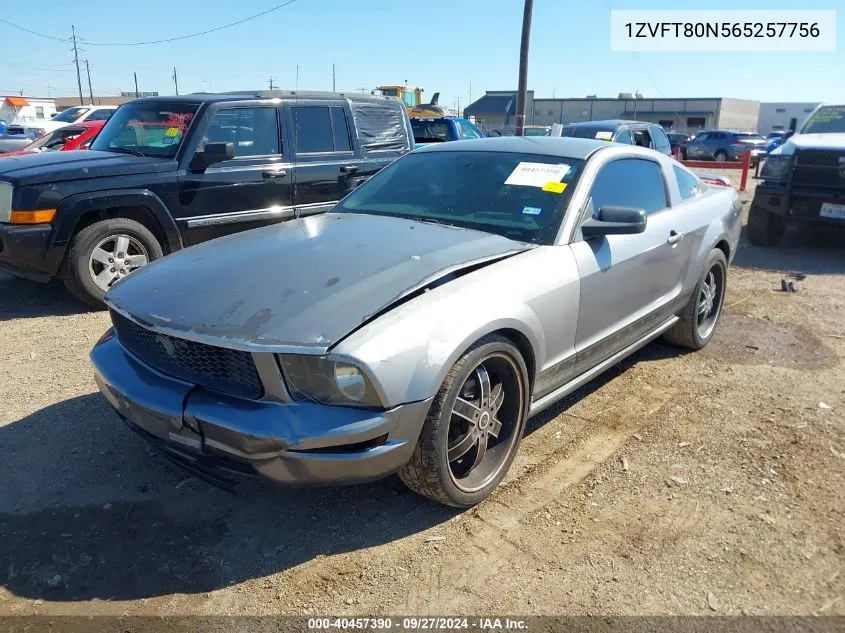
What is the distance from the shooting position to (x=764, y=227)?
894 centimetres

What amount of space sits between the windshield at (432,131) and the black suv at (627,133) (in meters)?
2.58

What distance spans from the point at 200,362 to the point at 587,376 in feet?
6.67

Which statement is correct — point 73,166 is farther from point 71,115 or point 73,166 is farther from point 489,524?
point 71,115

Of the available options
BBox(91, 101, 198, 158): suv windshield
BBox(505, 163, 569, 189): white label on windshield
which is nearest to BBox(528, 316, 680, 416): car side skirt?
BBox(505, 163, 569, 189): white label on windshield

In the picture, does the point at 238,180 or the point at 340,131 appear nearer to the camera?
the point at 238,180

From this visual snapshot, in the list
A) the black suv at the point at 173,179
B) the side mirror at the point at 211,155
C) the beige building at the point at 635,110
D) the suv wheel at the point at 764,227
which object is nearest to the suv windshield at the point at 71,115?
the black suv at the point at 173,179

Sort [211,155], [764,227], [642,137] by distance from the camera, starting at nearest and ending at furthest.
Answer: [211,155] < [764,227] < [642,137]

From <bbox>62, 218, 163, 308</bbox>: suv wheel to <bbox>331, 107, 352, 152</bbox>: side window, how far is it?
2.11 meters

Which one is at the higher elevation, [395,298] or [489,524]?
[395,298]

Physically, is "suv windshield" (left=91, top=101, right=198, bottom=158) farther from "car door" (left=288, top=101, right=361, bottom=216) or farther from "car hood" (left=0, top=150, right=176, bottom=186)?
"car door" (left=288, top=101, right=361, bottom=216)

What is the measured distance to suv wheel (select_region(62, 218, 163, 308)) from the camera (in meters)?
5.37

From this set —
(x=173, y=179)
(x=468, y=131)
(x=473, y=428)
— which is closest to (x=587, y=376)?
(x=473, y=428)

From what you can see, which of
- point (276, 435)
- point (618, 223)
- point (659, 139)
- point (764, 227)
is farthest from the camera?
point (659, 139)

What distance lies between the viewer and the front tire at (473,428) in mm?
2584
